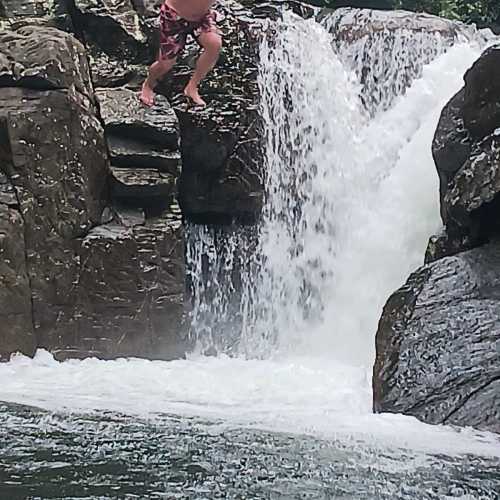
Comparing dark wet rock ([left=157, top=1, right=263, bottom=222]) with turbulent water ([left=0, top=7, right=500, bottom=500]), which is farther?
dark wet rock ([left=157, top=1, right=263, bottom=222])

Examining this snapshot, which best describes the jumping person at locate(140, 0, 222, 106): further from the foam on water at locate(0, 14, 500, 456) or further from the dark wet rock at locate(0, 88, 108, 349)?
the dark wet rock at locate(0, 88, 108, 349)

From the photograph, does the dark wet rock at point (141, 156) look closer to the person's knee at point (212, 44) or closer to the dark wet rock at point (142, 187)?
the dark wet rock at point (142, 187)

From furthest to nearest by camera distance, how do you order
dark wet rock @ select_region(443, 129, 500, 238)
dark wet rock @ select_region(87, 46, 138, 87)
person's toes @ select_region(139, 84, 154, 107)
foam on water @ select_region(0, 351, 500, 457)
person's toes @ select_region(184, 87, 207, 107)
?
dark wet rock @ select_region(87, 46, 138, 87) → person's toes @ select_region(184, 87, 207, 107) → person's toes @ select_region(139, 84, 154, 107) → dark wet rock @ select_region(443, 129, 500, 238) → foam on water @ select_region(0, 351, 500, 457)

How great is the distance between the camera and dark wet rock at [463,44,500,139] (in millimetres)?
5840

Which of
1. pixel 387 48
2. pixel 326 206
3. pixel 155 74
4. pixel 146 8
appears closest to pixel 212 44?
pixel 155 74

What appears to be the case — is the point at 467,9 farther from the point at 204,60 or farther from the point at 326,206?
the point at 204,60

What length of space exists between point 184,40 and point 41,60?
1.35 meters

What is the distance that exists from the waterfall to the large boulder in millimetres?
906

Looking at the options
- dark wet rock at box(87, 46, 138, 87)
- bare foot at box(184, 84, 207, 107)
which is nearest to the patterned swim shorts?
bare foot at box(184, 84, 207, 107)


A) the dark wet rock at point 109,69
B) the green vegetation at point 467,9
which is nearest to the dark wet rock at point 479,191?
the dark wet rock at point 109,69

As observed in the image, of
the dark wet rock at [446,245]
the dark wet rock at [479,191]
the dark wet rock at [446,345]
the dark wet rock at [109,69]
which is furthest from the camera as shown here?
the dark wet rock at [109,69]

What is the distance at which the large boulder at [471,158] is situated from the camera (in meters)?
5.46

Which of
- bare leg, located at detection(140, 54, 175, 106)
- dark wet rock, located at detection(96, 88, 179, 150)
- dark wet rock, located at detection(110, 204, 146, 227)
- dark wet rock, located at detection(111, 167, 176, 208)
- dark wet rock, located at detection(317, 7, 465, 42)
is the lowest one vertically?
dark wet rock, located at detection(110, 204, 146, 227)

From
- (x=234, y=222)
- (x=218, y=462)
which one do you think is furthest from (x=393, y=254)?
(x=218, y=462)
